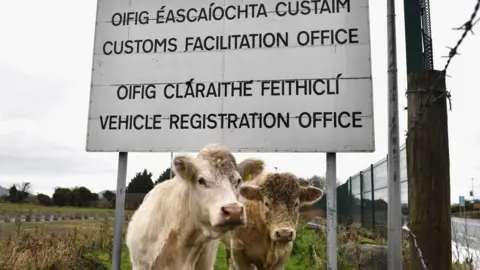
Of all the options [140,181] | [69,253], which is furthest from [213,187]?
[140,181]

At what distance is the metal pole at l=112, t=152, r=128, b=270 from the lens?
219 inches

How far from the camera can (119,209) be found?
5.64m

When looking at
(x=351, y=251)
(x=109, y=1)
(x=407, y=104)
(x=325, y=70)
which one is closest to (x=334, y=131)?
(x=325, y=70)

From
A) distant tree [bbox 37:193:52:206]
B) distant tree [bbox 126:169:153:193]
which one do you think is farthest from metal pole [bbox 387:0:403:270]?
distant tree [bbox 37:193:52:206]

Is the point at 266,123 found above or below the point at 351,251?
above

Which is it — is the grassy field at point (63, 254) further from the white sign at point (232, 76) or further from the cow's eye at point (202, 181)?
the cow's eye at point (202, 181)

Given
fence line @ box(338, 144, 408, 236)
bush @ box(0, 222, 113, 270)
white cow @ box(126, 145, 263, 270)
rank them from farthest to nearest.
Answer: fence line @ box(338, 144, 408, 236) → bush @ box(0, 222, 113, 270) → white cow @ box(126, 145, 263, 270)

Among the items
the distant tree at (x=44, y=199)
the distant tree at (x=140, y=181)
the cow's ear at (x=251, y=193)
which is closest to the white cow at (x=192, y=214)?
the cow's ear at (x=251, y=193)

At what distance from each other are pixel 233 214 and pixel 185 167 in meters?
Answer: 0.84

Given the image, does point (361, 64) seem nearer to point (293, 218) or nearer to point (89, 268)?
point (293, 218)

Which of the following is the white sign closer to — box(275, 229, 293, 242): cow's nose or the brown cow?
the brown cow

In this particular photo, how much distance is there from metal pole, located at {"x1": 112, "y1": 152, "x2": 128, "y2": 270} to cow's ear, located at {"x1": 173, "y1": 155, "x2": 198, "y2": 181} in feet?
5.80

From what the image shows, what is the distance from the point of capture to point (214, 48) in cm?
550

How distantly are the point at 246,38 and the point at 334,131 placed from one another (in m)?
1.63
